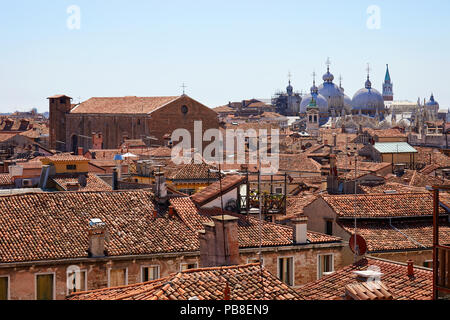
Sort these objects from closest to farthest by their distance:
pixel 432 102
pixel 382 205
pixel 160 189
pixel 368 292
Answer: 1. pixel 368 292
2. pixel 160 189
3. pixel 382 205
4. pixel 432 102

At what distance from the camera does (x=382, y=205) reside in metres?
16.5

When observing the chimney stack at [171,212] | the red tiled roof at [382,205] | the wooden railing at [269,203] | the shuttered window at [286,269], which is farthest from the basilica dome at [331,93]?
the shuttered window at [286,269]

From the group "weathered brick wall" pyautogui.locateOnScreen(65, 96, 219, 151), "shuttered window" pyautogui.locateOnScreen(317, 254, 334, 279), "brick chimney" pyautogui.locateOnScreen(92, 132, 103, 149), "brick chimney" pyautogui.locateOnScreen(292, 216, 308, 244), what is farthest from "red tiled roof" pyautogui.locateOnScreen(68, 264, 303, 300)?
"brick chimney" pyautogui.locateOnScreen(92, 132, 103, 149)

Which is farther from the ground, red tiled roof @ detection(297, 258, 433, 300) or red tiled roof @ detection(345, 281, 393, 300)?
red tiled roof @ detection(345, 281, 393, 300)

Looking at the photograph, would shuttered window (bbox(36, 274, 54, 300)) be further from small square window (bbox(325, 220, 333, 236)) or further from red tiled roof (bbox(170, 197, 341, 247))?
small square window (bbox(325, 220, 333, 236))

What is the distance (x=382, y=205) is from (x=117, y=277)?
6335mm

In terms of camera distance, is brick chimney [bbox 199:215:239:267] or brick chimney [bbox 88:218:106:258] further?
brick chimney [bbox 88:218:106:258]

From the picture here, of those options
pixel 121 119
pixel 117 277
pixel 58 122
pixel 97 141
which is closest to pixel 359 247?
pixel 117 277

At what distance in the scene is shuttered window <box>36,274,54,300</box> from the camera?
11.7 meters

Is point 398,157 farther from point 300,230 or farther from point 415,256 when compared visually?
point 300,230

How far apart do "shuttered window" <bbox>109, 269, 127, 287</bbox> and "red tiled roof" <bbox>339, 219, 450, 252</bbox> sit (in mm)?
4391

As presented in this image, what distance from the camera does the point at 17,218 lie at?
511 inches

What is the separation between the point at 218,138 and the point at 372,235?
3778 centimetres
